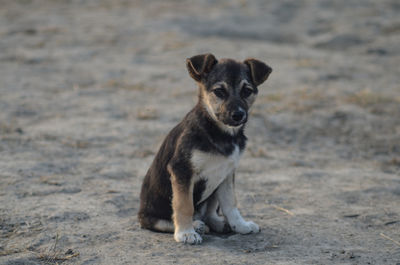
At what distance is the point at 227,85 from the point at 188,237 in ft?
5.53

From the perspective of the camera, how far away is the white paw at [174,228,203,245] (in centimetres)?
541

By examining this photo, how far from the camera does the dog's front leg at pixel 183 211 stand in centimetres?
534

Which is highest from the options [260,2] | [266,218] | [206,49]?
[260,2]

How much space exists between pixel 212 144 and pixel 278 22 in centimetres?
1423

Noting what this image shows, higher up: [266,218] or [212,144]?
[212,144]

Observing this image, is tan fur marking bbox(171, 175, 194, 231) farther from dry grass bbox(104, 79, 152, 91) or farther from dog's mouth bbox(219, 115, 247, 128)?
dry grass bbox(104, 79, 152, 91)

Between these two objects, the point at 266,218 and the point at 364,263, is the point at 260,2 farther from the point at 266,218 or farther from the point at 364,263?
the point at 364,263

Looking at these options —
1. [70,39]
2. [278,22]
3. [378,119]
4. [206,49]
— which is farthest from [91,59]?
[378,119]

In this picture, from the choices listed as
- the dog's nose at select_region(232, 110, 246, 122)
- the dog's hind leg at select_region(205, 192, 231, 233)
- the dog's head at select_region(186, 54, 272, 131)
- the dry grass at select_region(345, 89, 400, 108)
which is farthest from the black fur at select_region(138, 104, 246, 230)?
the dry grass at select_region(345, 89, 400, 108)

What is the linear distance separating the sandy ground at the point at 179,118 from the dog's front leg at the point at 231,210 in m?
0.14

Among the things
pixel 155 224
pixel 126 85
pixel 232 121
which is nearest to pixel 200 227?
pixel 155 224

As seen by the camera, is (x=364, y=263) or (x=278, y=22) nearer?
(x=364, y=263)

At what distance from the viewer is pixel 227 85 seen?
5574 mm

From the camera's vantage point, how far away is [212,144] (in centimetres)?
541
